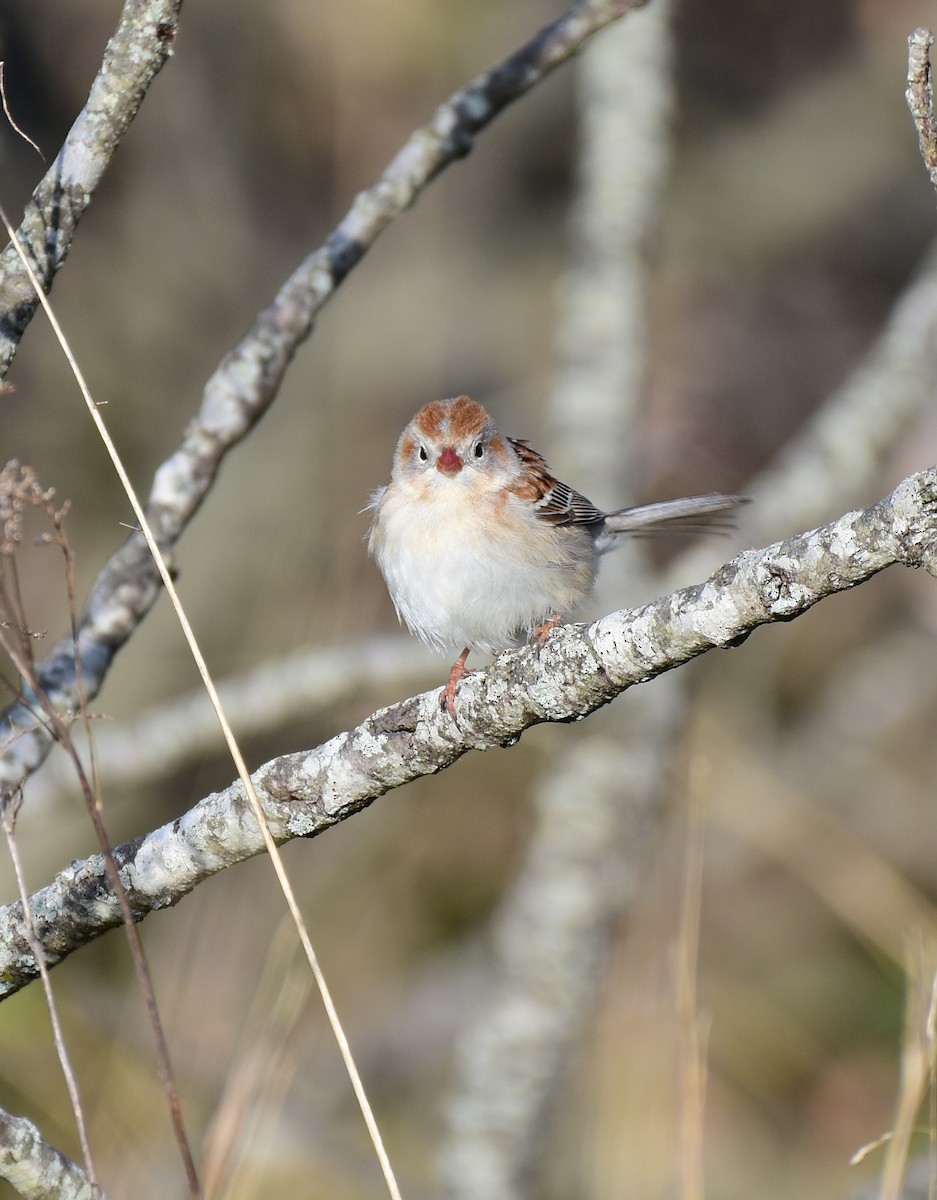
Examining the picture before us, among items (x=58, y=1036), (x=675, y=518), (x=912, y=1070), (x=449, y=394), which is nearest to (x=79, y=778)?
(x=58, y=1036)

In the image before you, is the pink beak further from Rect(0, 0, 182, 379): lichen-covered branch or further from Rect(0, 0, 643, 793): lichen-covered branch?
Rect(0, 0, 182, 379): lichen-covered branch

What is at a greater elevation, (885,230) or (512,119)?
(512,119)

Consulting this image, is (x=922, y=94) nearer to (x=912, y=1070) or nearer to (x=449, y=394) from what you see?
(x=912, y=1070)

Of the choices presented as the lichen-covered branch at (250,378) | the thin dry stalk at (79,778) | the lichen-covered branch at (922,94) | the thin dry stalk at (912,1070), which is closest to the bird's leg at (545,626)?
the lichen-covered branch at (250,378)

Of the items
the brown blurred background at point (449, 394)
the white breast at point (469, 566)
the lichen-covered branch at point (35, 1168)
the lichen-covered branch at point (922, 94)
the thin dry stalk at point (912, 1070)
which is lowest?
the thin dry stalk at point (912, 1070)

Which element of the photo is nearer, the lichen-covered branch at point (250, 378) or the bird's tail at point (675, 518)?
the lichen-covered branch at point (250, 378)

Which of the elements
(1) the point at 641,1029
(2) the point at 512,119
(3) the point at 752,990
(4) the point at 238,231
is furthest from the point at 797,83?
(1) the point at 641,1029

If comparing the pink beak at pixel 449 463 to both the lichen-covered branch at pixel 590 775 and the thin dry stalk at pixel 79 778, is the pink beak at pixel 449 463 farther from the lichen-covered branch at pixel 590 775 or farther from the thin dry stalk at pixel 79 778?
the thin dry stalk at pixel 79 778

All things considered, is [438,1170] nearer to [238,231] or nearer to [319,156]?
[238,231]
